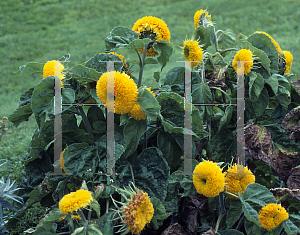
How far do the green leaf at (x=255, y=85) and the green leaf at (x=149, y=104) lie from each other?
19.5 inches

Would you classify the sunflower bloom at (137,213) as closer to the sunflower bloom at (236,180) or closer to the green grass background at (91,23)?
the sunflower bloom at (236,180)

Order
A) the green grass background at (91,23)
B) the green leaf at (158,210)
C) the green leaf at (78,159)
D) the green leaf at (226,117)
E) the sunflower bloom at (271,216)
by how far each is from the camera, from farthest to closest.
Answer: the green grass background at (91,23) → the green leaf at (226,117) → the green leaf at (78,159) → the green leaf at (158,210) → the sunflower bloom at (271,216)

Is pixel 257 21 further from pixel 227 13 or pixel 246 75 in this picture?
pixel 246 75

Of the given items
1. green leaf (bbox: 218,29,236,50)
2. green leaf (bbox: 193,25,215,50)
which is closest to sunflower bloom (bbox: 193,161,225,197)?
green leaf (bbox: 193,25,215,50)

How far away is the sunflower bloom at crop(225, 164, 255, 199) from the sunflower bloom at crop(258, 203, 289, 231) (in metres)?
0.11

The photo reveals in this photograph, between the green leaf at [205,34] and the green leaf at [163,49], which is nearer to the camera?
the green leaf at [163,49]

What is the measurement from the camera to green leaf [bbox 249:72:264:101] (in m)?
1.33

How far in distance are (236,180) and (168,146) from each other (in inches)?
12.4

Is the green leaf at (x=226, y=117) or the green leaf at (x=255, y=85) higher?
the green leaf at (x=255, y=85)

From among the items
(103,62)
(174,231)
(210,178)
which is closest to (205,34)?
(103,62)

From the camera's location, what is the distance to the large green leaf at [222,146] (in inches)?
54.3

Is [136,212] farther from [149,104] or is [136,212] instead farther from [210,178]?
[149,104]

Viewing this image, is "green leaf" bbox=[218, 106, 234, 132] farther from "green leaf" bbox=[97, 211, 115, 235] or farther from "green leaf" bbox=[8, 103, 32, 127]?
"green leaf" bbox=[8, 103, 32, 127]

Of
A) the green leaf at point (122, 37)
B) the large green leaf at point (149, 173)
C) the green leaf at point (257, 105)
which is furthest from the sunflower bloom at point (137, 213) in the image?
the green leaf at point (257, 105)
